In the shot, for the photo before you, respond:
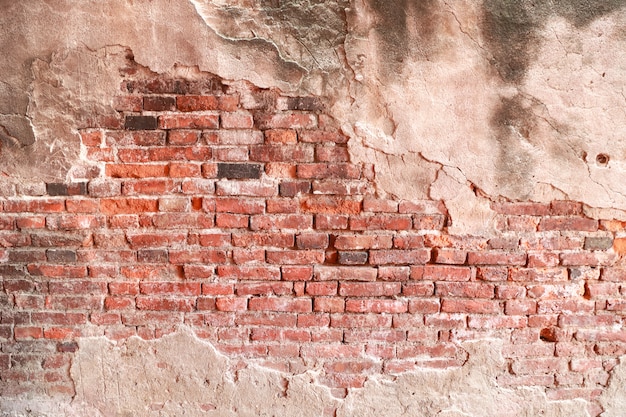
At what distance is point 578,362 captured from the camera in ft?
7.14

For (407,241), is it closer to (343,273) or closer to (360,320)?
(343,273)

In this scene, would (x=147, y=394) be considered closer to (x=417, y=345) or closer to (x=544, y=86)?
(x=417, y=345)

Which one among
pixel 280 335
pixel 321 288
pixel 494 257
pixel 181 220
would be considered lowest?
pixel 280 335

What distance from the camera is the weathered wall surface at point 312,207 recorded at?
6.62ft

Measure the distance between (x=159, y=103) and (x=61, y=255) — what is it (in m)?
0.91

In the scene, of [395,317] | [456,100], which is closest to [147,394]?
[395,317]

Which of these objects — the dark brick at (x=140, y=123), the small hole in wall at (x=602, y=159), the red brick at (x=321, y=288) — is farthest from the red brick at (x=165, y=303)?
the small hole in wall at (x=602, y=159)

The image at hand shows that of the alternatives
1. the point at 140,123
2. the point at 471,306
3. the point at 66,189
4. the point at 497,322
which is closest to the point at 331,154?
the point at 140,123

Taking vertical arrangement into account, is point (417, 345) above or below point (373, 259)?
below

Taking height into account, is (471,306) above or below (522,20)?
below

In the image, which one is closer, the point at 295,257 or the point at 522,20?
the point at 522,20

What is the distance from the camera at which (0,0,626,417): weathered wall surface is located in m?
2.02

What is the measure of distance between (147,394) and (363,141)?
5.51ft

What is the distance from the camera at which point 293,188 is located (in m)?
2.10
